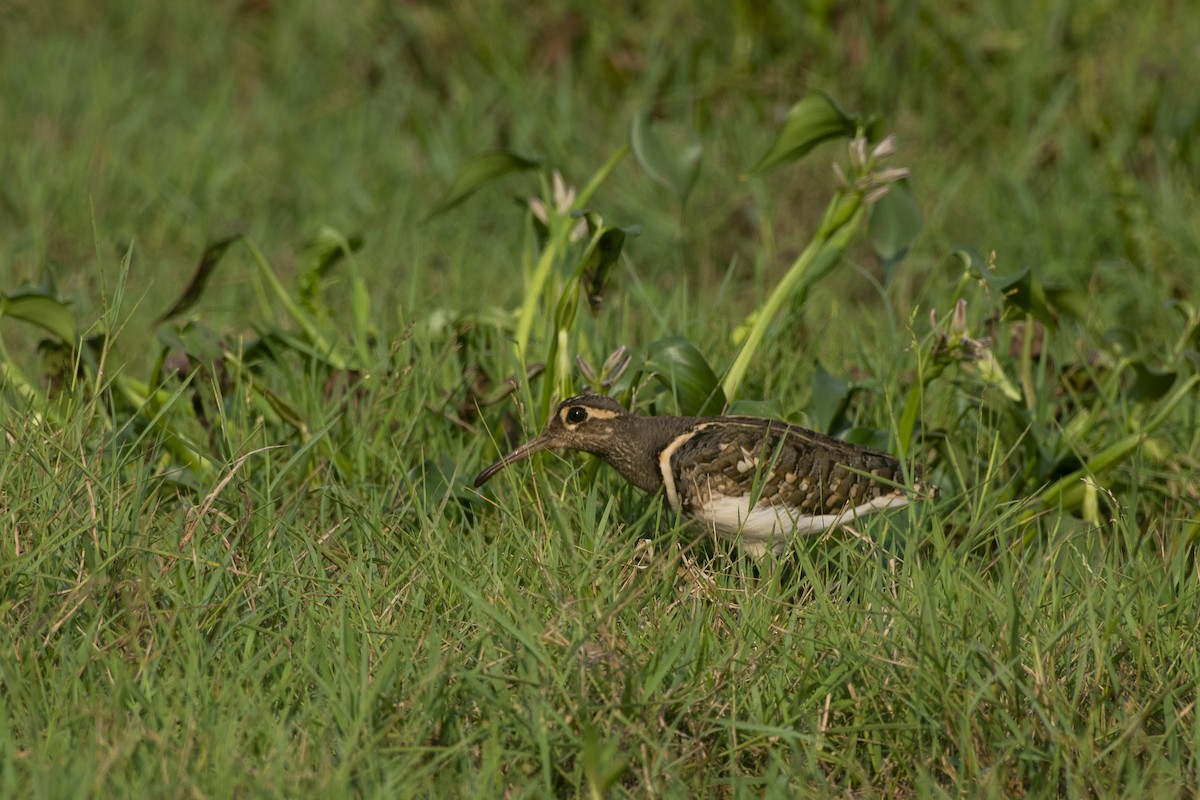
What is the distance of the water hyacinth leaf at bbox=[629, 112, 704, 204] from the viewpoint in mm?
4672

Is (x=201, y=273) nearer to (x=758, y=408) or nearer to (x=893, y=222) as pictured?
(x=758, y=408)

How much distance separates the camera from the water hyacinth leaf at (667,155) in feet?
15.3

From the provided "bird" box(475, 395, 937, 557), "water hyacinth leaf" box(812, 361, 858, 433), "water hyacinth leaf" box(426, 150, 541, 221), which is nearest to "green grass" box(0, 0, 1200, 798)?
"water hyacinth leaf" box(812, 361, 858, 433)

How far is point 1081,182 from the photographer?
21.5 ft

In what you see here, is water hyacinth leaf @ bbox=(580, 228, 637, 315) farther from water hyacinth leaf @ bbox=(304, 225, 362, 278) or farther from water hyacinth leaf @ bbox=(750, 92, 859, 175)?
water hyacinth leaf @ bbox=(304, 225, 362, 278)

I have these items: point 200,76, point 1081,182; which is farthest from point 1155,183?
point 200,76

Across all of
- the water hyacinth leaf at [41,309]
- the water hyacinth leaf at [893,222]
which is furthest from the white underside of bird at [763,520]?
the water hyacinth leaf at [41,309]

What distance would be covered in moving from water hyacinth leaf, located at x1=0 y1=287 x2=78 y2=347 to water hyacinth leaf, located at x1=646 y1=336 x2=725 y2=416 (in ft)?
5.39

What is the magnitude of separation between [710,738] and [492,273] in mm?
3365

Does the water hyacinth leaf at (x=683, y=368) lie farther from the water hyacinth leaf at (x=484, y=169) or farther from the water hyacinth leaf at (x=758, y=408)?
the water hyacinth leaf at (x=484, y=169)

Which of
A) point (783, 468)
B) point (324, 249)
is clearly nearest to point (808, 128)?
point (783, 468)

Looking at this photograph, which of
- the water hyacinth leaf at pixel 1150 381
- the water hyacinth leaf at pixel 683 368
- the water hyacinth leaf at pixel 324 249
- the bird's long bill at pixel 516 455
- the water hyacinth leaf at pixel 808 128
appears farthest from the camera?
the water hyacinth leaf at pixel 324 249

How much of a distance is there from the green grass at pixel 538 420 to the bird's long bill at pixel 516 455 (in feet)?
0.17

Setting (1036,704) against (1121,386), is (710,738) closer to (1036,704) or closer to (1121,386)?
(1036,704)
